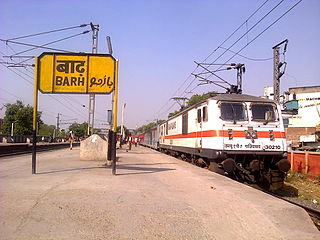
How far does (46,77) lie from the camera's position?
10625 millimetres

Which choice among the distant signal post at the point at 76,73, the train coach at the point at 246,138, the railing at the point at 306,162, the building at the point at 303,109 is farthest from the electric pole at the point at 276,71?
the building at the point at 303,109

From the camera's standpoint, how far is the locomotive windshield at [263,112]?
11.5 m

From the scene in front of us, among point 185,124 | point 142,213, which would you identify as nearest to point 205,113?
point 185,124

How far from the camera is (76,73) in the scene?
10.8 metres

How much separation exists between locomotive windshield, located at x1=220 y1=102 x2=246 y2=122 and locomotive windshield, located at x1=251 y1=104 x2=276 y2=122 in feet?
1.44

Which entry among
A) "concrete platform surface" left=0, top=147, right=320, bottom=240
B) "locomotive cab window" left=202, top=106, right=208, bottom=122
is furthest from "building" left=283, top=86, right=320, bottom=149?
"concrete platform surface" left=0, top=147, right=320, bottom=240

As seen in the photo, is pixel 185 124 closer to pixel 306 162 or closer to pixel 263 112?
pixel 263 112

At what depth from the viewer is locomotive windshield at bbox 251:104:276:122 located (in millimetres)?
11541

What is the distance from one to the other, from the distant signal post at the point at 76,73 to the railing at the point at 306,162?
485 inches

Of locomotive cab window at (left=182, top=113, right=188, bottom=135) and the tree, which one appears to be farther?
the tree

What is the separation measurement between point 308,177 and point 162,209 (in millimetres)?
14248

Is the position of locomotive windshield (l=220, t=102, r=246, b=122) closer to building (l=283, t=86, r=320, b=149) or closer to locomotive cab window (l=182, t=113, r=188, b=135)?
locomotive cab window (l=182, t=113, r=188, b=135)

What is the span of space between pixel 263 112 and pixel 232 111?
1.26 metres

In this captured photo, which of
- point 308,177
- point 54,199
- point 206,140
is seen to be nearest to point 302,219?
point 54,199
